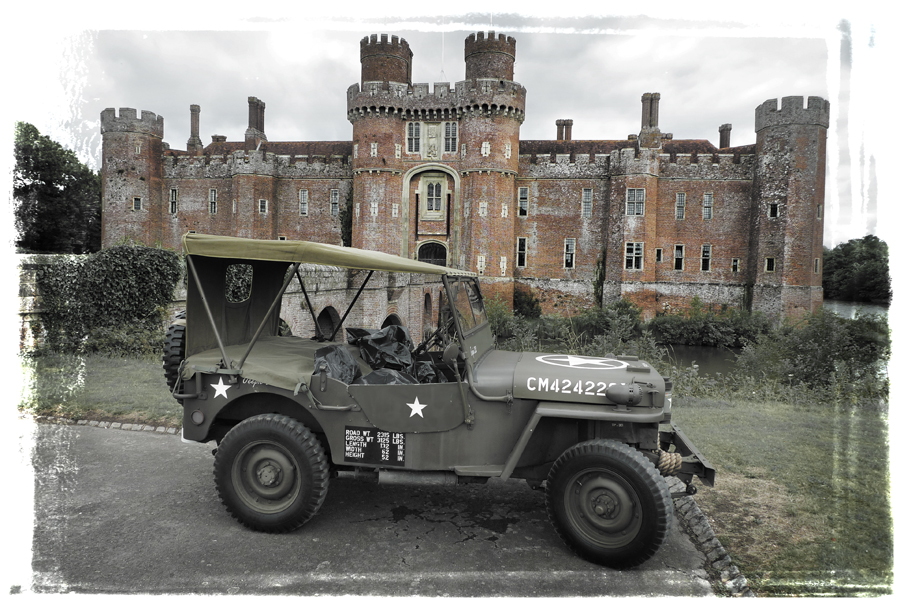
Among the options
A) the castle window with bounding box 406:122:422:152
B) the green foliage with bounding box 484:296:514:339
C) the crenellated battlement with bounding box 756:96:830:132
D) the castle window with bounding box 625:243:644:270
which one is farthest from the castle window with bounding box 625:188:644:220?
the castle window with bounding box 406:122:422:152

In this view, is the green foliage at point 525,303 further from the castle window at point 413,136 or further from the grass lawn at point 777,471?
the grass lawn at point 777,471

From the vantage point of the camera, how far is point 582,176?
119 feet

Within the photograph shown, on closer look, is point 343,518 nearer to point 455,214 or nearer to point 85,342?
point 85,342

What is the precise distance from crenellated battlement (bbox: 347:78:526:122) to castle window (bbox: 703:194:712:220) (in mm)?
13067

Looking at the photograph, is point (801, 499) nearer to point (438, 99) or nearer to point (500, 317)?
point (500, 317)

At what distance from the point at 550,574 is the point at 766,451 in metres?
4.26

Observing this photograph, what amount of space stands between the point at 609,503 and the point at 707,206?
119 feet

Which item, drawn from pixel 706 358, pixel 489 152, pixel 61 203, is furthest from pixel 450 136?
pixel 61 203

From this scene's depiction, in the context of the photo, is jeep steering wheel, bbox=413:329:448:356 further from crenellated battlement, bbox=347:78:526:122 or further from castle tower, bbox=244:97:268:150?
castle tower, bbox=244:97:268:150

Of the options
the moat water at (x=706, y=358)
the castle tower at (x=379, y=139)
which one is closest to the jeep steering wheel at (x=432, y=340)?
the moat water at (x=706, y=358)

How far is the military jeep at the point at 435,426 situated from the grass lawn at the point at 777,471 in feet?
2.73

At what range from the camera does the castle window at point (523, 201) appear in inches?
1447

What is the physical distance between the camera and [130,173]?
36.8 metres

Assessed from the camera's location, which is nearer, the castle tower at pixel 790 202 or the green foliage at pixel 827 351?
the green foliage at pixel 827 351
